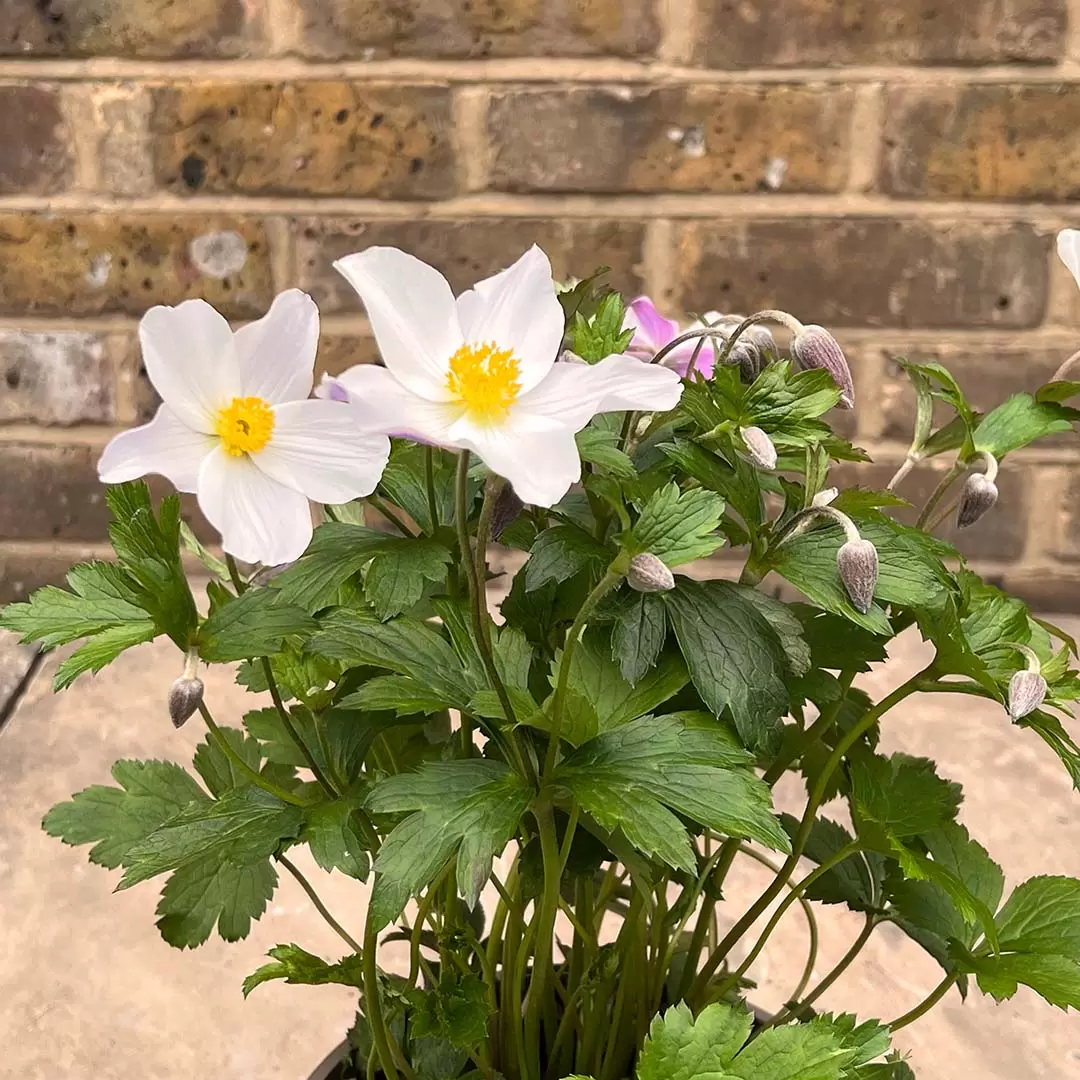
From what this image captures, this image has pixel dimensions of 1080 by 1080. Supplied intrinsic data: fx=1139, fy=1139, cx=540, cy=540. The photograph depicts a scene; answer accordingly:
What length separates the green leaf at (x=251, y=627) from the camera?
391mm

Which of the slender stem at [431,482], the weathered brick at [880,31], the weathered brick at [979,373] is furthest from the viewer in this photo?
the weathered brick at [979,373]

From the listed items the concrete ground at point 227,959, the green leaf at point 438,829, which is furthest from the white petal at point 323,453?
the concrete ground at point 227,959

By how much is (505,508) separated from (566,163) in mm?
845

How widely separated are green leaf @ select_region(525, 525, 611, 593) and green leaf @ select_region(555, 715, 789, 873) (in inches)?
2.3

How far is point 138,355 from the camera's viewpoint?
3.93 ft

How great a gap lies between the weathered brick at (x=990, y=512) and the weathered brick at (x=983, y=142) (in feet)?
0.93

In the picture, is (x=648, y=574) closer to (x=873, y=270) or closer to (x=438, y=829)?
(x=438, y=829)

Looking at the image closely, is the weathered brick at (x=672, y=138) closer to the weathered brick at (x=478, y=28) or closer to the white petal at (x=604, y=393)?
the weathered brick at (x=478, y=28)

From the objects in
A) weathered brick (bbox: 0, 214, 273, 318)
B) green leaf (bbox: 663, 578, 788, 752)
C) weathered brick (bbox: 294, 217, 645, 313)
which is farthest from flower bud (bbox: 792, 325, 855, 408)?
weathered brick (bbox: 0, 214, 273, 318)

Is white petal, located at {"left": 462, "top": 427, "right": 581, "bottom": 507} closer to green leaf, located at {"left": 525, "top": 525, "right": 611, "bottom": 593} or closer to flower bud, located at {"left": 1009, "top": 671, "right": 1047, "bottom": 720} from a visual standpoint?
green leaf, located at {"left": 525, "top": 525, "right": 611, "bottom": 593}

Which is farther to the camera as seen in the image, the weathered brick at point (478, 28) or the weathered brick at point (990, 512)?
the weathered brick at point (990, 512)

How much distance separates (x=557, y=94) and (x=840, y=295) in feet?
1.14

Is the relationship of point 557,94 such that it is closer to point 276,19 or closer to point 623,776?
point 276,19

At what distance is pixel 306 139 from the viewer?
1126mm
